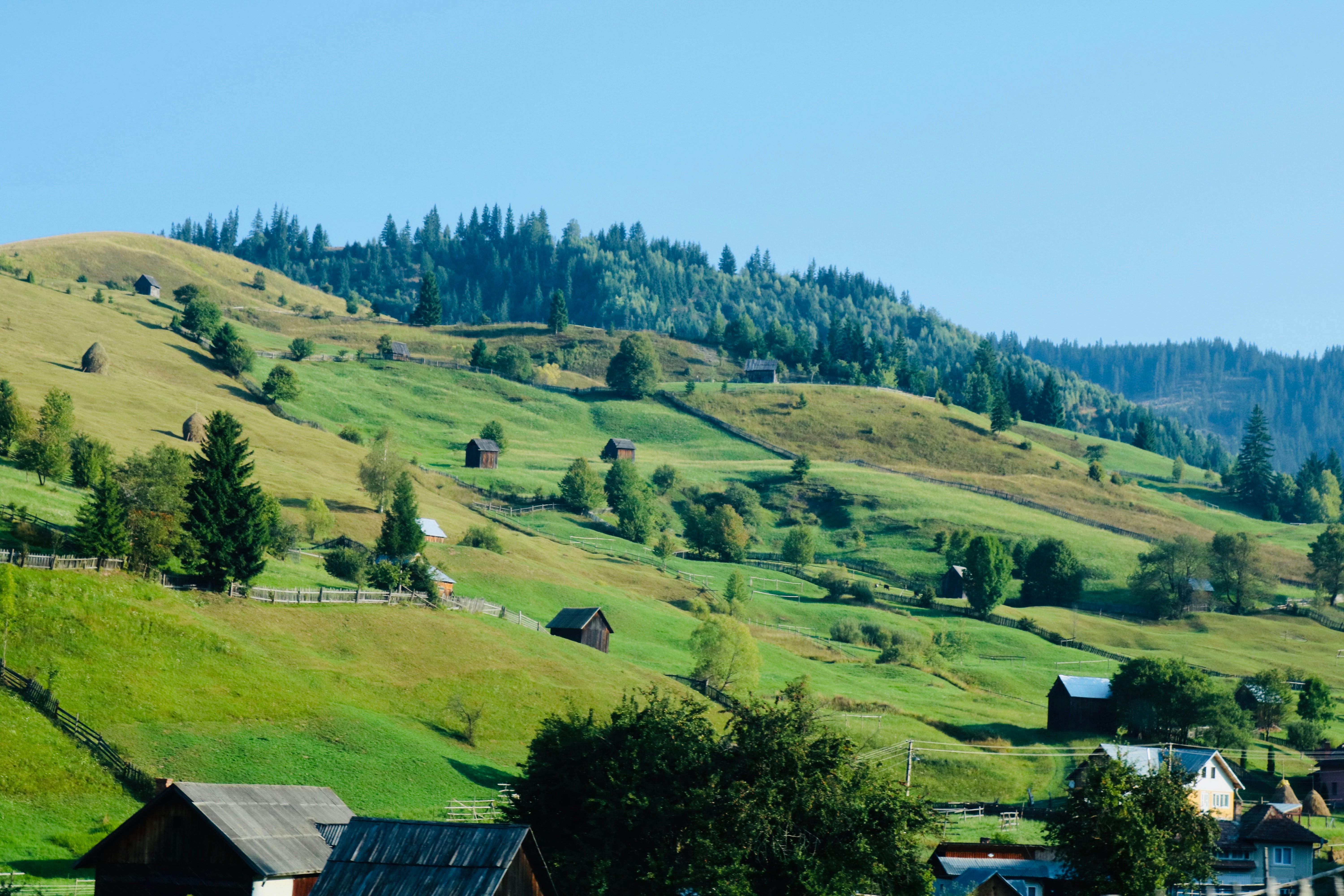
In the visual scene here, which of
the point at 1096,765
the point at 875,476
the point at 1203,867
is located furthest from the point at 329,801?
the point at 875,476

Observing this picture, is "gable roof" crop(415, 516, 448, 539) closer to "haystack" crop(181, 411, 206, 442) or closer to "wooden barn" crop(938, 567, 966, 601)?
"haystack" crop(181, 411, 206, 442)

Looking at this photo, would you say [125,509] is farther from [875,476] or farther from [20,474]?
[875,476]

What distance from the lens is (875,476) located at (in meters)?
160

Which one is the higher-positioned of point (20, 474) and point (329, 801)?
point (20, 474)

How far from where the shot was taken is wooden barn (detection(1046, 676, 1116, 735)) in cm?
8319

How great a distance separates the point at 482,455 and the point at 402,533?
2178 inches

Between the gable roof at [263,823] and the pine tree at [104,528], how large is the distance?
2915cm

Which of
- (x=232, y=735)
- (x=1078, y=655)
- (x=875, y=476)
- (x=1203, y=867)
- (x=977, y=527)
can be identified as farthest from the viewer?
(x=875, y=476)

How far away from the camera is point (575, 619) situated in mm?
82750

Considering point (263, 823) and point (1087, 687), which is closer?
point (263, 823)

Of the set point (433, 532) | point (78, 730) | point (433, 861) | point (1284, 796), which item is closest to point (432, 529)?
point (433, 532)

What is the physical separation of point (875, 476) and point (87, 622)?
371 feet

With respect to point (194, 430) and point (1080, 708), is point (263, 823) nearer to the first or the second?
point (1080, 708)

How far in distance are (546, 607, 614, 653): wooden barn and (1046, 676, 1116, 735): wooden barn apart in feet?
92.9
